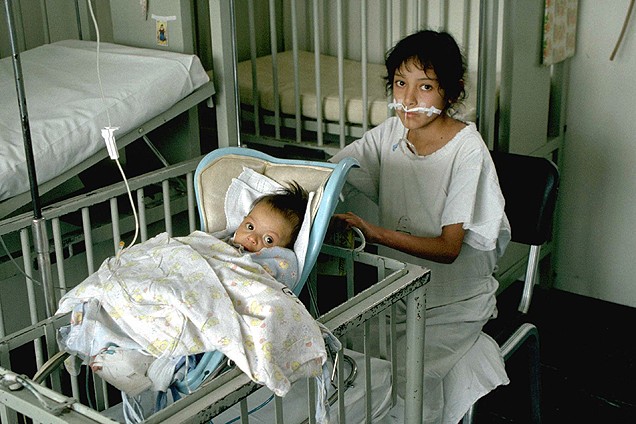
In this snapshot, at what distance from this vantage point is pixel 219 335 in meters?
1.27

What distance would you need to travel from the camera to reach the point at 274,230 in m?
1.65

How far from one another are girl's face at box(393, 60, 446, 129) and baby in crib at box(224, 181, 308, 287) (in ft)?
1.29

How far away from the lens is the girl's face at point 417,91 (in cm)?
189

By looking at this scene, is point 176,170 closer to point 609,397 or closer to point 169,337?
point 169,337

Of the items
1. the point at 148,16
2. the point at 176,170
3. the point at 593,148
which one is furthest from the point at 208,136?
the point at 593,148

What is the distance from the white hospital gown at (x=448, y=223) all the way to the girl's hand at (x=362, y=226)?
7.4 inches

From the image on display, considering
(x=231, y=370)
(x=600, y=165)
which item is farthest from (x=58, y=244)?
(x=600, y=165)

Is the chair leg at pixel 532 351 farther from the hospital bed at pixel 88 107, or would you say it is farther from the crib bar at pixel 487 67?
the hospital bed at pixel 88 107

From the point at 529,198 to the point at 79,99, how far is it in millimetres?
1189

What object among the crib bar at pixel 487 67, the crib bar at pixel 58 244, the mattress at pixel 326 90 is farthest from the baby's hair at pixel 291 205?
the crib bar at pixel 487 67

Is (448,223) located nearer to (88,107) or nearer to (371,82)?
(88,107)

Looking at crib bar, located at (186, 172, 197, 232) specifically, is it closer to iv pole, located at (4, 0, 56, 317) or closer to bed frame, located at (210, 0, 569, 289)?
bed frame, located at (210, 0, 569, 289)

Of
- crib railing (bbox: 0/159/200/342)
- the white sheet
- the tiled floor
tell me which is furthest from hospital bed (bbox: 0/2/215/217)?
the tiled floor

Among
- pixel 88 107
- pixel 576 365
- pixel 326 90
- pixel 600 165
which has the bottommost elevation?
pixel 576 365
